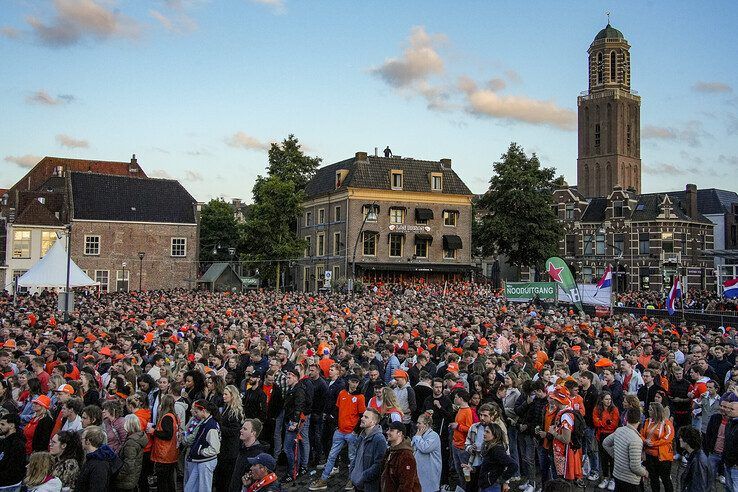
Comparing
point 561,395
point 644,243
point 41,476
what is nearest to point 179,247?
point 644,243

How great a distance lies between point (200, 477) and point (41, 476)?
2163 mm

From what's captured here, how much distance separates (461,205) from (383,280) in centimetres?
1004

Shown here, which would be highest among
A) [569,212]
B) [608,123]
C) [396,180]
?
[608,123]

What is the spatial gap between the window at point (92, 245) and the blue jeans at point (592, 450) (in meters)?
51.4

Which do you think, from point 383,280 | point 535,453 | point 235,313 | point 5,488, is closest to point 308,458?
point 535,453

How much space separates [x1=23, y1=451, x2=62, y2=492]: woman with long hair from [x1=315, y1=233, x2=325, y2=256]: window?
52.4 meters

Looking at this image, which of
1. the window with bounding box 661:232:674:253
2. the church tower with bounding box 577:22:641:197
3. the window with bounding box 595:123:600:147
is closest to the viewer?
the window with bounding box 661:232:674:253

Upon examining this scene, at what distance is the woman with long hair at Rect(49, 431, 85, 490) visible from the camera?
7.16 metres

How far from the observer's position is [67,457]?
24.0 ft

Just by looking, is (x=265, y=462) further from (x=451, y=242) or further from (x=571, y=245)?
(x=571, y=245)

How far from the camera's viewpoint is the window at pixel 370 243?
56062mm

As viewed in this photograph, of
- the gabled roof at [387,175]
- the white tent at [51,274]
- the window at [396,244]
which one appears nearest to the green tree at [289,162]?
the gabled roof at [387,175]

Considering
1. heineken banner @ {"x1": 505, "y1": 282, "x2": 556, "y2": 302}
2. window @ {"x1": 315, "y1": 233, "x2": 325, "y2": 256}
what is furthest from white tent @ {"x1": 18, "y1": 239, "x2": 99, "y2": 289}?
window @ {"x1": 315, "y1": 233, "x2": 325, "y2": 256}

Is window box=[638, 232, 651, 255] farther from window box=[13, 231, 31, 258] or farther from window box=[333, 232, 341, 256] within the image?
window box=[13, 231, 31, 258]
